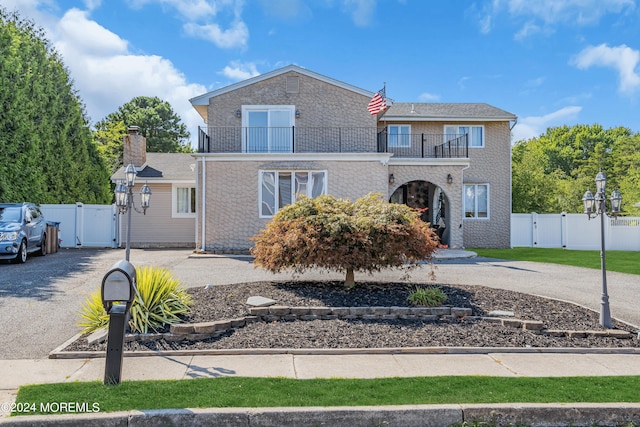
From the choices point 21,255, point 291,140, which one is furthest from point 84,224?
point 291,140

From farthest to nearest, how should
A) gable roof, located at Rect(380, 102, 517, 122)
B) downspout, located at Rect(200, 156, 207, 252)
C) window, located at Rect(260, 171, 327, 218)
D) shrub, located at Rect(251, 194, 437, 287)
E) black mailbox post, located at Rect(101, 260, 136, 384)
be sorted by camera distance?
gable roof, located at Rect(380, 102, 517, 122) → window, located at Rect(260, 171, 327, 218) → downspout, located at Rect(200, 156, 207, 252) → shrub, located at Rect(251, 194, 437, 287) → black mailbox post, located at Rect(101, 260, 136, 384)

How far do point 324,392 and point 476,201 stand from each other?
18722 mm

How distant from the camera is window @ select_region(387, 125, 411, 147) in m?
21.3

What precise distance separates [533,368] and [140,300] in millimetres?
5416

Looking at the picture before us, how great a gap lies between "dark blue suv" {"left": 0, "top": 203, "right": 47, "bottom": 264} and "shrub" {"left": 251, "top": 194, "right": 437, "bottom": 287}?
945 centimetres

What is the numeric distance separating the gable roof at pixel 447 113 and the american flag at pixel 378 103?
385cm

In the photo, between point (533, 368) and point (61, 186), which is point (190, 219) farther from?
point (533, 368)

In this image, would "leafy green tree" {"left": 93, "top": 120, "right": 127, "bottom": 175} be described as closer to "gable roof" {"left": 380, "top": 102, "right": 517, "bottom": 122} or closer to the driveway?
the driveway

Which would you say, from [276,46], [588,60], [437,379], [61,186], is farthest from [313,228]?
[588,60]

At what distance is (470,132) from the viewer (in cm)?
2148

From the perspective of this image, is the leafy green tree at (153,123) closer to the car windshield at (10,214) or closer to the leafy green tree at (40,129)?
the leafy green tree at (40,129)

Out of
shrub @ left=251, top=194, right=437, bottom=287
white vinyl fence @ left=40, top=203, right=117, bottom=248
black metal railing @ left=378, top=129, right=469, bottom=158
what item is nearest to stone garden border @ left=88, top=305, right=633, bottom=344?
shrub @ left=251, top=194, right=437, bottom=287

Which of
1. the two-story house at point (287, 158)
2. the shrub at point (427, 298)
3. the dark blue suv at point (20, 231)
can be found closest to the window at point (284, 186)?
the two-story house at point (287, 158)

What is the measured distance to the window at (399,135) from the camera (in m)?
21.3
